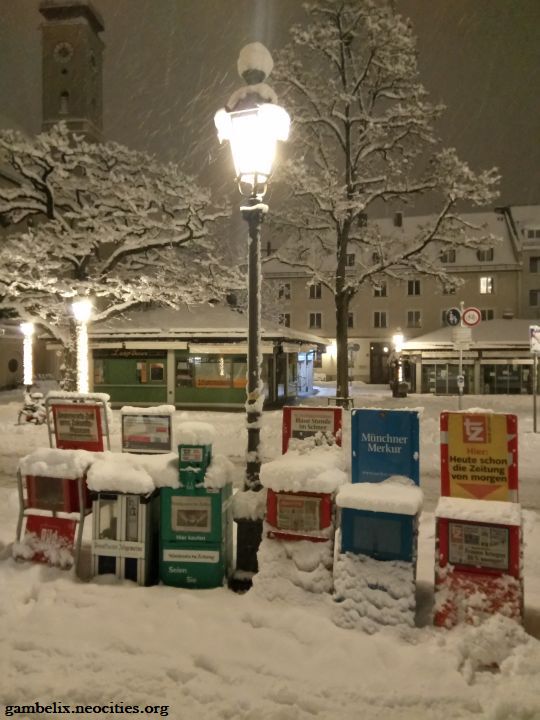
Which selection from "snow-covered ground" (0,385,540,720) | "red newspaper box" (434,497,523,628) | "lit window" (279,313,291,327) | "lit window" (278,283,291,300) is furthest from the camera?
"lit window" (278,283,291,300)

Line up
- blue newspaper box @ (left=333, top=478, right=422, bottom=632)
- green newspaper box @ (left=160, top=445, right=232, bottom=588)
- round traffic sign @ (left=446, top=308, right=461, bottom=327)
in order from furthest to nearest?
1. round traffic sign @ (left=446, top=308, right=461, bottom=327)
2. green newspaper box @ (left=160, top=445, right=232, bottom=588)
3. blue newspaper box @ (left=333, top=478, right=422, bottom=632)

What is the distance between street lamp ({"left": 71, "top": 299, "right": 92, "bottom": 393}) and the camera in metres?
16.7

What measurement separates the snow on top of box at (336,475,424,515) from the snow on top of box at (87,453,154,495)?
1840 millimetres

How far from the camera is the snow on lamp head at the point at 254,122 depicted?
232 inches

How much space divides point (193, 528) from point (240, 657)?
1.42 meters

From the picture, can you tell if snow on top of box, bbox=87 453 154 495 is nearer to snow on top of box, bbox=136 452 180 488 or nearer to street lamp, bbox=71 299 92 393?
snow on top of box, bbox=136 452 180 488

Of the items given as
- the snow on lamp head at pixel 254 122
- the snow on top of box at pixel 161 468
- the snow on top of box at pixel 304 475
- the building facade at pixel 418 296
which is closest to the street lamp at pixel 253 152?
the snow on lamp head at pixel 254 122

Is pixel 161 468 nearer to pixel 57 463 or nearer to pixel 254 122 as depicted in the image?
pixel 57 463

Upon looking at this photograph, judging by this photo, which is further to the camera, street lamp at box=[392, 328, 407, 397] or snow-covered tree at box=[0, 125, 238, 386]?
street lamp at box=[392, 328, 407, 397]

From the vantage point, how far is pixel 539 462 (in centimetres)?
1201

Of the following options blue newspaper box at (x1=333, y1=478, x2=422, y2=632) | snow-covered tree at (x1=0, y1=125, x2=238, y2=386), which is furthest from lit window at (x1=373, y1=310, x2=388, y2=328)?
blue newspaper box at (x1=333, y1=478, x2=422, y2=632)

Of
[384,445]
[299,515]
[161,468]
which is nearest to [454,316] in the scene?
[384,445]

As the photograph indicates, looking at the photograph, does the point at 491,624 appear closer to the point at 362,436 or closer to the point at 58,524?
the point at 362,436

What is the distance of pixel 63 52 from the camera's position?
4738 cm
